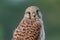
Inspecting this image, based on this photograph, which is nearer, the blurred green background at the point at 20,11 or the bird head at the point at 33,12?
the bird head at the point at 33,12

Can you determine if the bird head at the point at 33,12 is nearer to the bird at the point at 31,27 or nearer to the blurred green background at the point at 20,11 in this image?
the bird at the point at 31,27

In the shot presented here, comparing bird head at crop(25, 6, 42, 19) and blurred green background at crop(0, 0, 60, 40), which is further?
blurred green background at crop(0, 0, 60, 40)

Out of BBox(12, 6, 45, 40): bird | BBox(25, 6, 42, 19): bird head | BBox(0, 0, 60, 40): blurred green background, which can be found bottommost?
BBox(12, 6, 45, 40): bird

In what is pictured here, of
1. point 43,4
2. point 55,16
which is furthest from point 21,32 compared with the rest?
point 43,4

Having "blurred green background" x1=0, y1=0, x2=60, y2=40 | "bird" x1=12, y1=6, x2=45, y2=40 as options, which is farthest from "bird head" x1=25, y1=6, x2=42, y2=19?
"blurred green background" x1=0, y1=0, x2=60, y2=40

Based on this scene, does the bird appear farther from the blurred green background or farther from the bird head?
the blurred green background

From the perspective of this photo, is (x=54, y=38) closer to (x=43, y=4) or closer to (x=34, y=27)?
(x=43, y=4)

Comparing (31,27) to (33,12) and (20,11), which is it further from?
(20,11)

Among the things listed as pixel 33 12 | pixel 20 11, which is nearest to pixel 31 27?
pixel 33 12

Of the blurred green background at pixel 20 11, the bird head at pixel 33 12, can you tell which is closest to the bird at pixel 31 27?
the bird head at pixel 33 12
